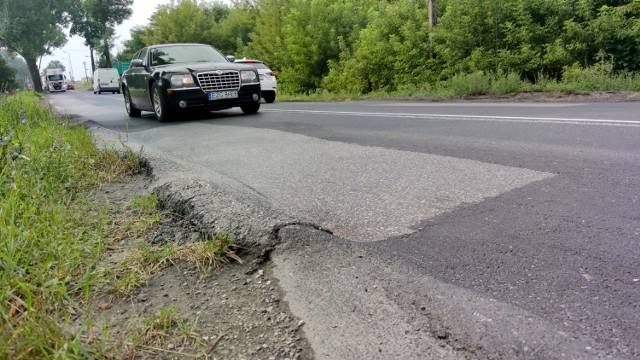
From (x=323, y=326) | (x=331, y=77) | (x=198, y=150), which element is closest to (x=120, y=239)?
(x=323, y=326)

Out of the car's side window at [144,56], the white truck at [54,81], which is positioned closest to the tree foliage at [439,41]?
the car's side window at [144,56]

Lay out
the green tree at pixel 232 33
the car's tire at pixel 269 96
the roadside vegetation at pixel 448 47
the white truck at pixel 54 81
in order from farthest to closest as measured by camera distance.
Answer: the white truck at pixel 54 81
the green tree at pixel 232 33
the car's tire at pixel 269 96
the roadside vegetation at pixel 448 47

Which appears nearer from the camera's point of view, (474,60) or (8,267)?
(8,267)

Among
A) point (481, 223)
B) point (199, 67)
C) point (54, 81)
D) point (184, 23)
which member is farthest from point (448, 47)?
point (54, 81)

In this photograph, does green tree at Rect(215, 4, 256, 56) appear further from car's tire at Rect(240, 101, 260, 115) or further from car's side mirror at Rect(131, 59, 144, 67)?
car's tire at Rect(240, 101, 260, 115)

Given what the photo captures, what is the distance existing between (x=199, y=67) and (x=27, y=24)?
61.0 metres

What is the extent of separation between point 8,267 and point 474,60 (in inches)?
633

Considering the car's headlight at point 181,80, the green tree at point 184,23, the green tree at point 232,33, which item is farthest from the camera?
the green tree at point 184,23

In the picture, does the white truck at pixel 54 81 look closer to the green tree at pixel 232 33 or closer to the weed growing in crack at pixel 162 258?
the green tree at pixel 232 33

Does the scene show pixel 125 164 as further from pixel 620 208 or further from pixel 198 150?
pixel 620 208

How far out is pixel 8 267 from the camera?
1941mm

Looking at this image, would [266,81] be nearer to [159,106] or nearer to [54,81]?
[159,106]

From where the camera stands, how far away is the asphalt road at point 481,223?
168cm

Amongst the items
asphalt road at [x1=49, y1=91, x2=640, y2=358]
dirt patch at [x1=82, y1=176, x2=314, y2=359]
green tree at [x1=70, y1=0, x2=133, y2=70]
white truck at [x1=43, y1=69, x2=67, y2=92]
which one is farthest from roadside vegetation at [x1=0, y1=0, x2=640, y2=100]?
white truck at [x1=43, y1=69, x2=67, y2=92]
